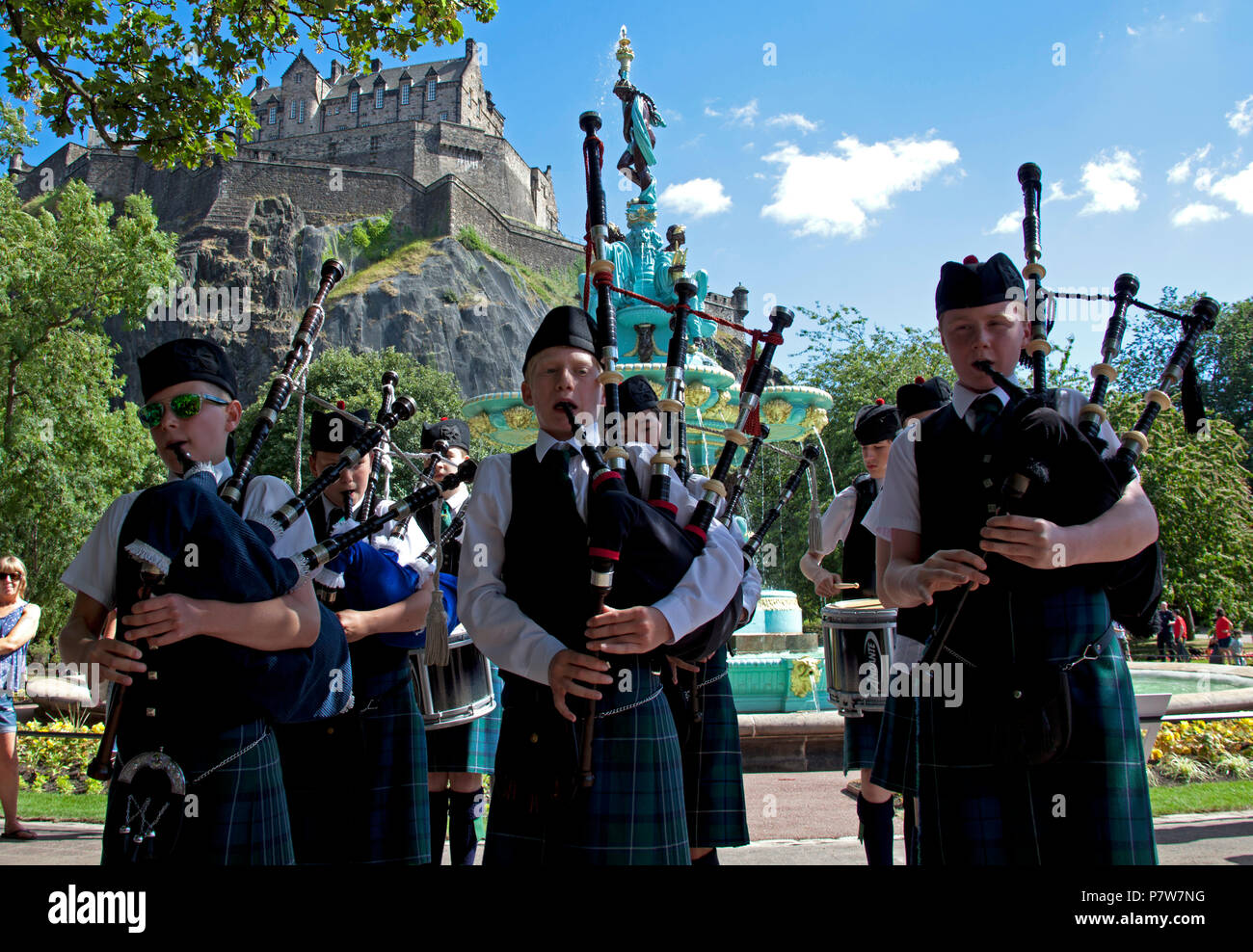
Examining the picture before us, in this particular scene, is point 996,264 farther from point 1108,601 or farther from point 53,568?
point 53,568

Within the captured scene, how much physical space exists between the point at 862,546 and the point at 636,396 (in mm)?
1429

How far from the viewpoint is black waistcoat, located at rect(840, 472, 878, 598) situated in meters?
4.52

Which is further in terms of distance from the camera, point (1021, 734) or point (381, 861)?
point (381, 861)

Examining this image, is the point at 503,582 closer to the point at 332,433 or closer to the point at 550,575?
the point at 550,575

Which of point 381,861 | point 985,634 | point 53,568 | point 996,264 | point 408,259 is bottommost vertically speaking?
point 381,861

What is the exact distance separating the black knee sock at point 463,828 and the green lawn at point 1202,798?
12.9ft

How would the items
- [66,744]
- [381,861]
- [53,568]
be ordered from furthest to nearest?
[53,568] < [66,744] < [381,861]

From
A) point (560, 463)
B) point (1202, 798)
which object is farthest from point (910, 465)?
point (1202, 798)

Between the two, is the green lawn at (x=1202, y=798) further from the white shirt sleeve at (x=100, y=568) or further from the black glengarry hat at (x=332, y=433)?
the white shirt sleeve at (x=100, y=568)

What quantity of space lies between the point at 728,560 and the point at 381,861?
1.80 meters

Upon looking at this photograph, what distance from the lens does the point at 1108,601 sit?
2.17 m
